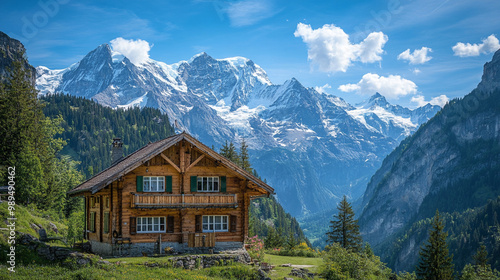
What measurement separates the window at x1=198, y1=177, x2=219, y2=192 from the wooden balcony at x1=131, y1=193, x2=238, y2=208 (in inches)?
35.4

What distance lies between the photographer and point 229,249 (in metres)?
42.2

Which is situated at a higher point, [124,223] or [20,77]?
[20,77]

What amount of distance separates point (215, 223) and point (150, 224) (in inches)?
218

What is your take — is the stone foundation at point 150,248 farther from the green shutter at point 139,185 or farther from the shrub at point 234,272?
the shrub at point 234,272

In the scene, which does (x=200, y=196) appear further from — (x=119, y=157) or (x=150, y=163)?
(x=119, y=157)

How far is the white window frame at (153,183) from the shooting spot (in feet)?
136

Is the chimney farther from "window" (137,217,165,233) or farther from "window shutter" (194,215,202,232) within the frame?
"window shutter" (194,215,202,232)

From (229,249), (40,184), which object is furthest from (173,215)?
(40,184)

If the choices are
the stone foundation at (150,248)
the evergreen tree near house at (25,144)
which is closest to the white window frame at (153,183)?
the stone foundation at (150,248)

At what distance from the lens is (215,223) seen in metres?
43.0

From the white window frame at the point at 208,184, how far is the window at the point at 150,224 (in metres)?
4.19

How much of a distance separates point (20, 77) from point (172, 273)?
4387 centimetres

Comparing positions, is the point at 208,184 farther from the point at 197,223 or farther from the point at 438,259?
the point at 438,259

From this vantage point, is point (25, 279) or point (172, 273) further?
point (172, 273)
